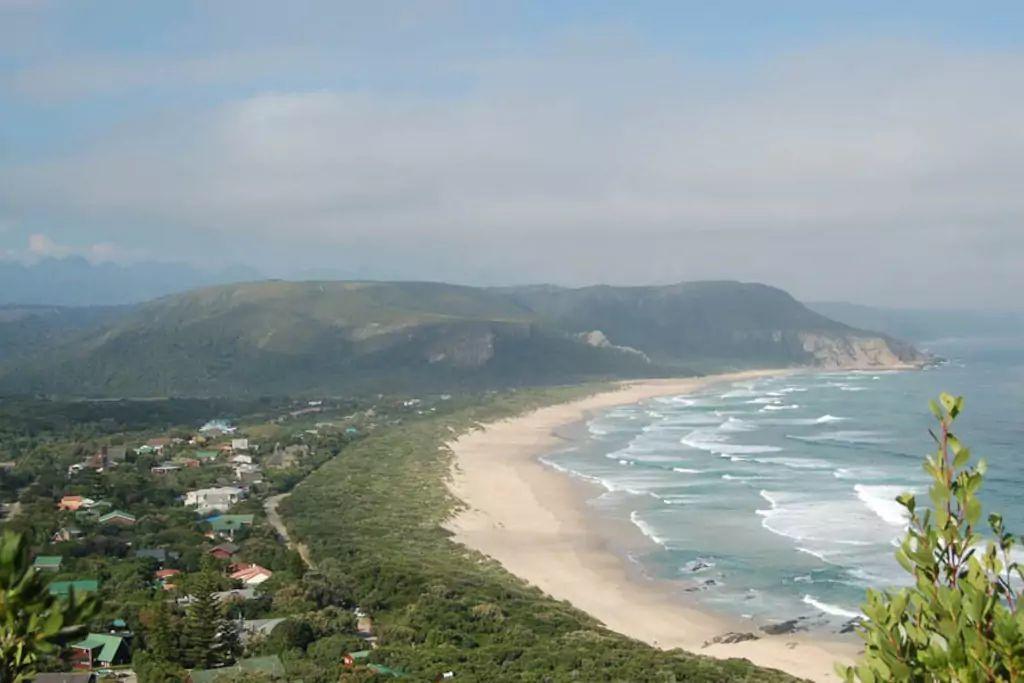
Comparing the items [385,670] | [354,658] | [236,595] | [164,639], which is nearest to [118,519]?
[236,595]

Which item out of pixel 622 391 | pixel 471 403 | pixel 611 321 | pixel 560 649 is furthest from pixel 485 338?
pixel 560 649

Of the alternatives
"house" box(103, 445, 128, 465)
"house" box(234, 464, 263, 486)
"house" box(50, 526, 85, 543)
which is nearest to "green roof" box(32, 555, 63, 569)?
"house" box(50, 526, 85, 543)

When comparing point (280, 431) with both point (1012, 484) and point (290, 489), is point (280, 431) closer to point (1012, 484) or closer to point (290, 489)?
point (290, 489)

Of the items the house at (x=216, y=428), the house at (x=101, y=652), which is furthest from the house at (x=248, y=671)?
the house at (x=216, y=428)

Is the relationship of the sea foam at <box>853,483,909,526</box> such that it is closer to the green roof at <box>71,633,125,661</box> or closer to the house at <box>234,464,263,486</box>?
the green roof at <box>71,633,125,661</box>

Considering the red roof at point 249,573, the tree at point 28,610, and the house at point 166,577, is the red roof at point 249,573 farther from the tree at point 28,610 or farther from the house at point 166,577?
the tree at point 28,610

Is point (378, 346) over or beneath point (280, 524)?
over

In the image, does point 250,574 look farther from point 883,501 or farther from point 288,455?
point 288,455
